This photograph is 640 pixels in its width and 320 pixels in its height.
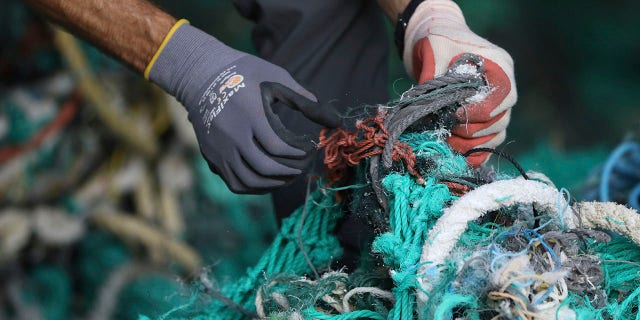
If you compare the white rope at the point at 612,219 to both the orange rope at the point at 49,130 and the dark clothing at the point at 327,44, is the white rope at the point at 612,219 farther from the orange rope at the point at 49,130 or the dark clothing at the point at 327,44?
the orange rope at the point at 49,130

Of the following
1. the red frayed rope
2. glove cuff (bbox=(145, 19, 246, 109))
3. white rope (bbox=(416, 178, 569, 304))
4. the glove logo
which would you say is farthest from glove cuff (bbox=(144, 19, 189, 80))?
white rope (bbox=(416, 178, 569, 304))

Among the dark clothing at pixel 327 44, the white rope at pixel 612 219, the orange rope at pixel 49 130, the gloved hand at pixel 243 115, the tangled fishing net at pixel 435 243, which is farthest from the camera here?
the orange rope at pixel 49 130

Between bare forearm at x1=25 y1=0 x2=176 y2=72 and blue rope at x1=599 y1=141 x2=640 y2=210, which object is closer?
bare forearm at x1=25 y1=0 x2=176 y2=72

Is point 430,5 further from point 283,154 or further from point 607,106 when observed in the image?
point 607,106

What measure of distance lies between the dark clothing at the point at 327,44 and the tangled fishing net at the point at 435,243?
356 mm

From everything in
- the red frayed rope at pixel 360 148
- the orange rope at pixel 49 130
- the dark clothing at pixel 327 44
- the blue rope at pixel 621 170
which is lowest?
the orange rope at pixel 49 130

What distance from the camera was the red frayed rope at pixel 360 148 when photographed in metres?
0.82

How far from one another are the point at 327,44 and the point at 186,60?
33cm

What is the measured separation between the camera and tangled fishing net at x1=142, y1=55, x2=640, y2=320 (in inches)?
27.4

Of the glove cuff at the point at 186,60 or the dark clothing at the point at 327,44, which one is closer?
the glove cuff at the point at 186,60

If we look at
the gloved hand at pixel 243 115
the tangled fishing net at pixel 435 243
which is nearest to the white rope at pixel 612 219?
the tangled fishing net at pixel 435 243

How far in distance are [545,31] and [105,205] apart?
1.49 meters

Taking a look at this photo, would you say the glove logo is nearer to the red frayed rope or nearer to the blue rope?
the red frayed rope

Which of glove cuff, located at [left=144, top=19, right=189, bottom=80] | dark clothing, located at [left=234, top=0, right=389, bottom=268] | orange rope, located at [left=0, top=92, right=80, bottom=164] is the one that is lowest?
orange rope, located at [left=0, top=92, right=80, bottom=164]
